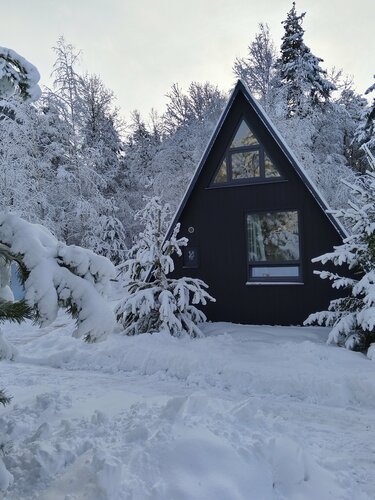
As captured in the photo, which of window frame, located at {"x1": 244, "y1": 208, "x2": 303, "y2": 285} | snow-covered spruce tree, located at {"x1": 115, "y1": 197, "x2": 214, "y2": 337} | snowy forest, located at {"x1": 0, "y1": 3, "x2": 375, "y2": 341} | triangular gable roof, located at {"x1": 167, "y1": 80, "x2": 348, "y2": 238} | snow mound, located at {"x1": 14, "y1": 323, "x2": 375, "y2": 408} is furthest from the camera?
snowy forest, located at {"x1": 0, "y1": 3, "x2": 375, "y2": 341}

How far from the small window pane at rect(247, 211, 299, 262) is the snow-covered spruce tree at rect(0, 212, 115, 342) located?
7490 mm

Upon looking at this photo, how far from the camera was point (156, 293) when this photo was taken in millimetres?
9469

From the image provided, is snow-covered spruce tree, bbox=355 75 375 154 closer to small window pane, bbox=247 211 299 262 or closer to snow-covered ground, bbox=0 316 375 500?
small window pane, bbox=247 211 299 262

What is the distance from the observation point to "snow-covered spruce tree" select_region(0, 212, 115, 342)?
2938 millimetres

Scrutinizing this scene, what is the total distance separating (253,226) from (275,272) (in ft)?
4.43

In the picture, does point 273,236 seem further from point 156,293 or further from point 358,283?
point 156,293

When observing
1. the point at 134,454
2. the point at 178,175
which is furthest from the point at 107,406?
the point at 178,175

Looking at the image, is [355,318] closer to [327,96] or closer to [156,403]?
[156,403]

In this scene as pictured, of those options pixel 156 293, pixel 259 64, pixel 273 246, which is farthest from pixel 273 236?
pixel 259 64

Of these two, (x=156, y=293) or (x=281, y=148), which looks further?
(x=281, y=148)

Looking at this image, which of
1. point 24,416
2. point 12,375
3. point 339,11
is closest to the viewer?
point 24,416

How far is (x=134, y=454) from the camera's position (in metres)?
3.52

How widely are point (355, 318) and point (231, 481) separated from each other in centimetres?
521

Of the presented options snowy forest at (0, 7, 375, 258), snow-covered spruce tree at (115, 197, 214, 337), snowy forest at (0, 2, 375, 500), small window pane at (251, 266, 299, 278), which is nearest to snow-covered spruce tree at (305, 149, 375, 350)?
snowy forest at (0, 2, 375, 500)
